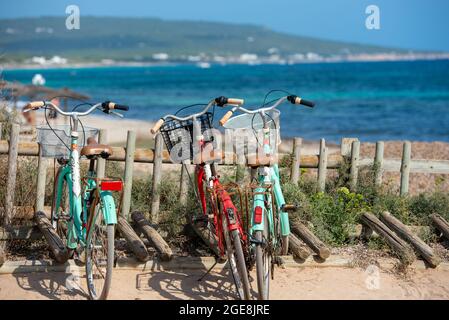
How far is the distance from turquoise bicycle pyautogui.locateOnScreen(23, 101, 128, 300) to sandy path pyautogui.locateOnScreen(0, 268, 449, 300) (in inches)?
10.2

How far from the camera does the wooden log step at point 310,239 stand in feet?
21.8

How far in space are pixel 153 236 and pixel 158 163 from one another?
46.4 inches

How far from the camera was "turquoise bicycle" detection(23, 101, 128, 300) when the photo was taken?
5387 millimetres

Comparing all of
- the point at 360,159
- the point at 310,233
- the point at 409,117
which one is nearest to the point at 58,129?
the point at 310,233

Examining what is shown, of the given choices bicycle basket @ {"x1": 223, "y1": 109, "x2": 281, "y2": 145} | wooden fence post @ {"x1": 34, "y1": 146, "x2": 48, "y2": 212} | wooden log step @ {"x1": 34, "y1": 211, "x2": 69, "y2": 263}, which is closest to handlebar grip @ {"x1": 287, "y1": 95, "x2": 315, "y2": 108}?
bicycle basket @ {"x1": 223, "y1": 109, "x2": 281, "y2": 145}

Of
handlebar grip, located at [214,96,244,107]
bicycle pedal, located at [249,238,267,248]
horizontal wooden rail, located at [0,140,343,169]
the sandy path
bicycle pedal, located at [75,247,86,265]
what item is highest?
handlebar grip, located at [214,96,244,107]

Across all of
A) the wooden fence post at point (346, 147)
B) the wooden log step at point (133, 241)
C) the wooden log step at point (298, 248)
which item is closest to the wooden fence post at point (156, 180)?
the wooden log step at point (133, 241)

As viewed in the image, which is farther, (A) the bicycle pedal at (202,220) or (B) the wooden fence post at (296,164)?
(B) the wooden fence post at (296,164)

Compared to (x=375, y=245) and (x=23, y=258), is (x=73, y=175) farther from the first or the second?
(x=375, y=245)

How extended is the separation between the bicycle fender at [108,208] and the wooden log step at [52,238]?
1034mm

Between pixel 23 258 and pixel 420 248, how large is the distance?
3.95 meters

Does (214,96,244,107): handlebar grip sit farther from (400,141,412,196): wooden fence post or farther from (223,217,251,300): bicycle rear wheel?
(400,141,412,196): wooden fence post

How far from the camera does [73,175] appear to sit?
19.8 ft

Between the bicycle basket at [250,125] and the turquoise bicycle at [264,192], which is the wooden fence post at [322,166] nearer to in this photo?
the turquoise bicycle at [264,192]
